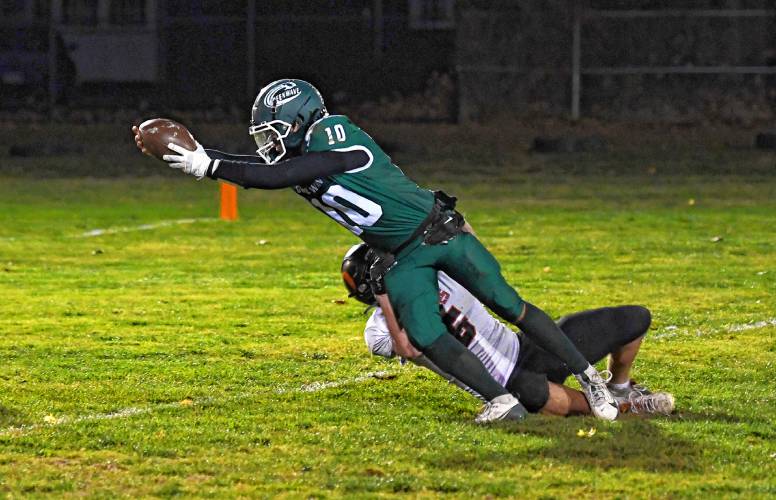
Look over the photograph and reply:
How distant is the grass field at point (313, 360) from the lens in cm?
691

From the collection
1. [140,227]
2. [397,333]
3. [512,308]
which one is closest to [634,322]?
[512,308]

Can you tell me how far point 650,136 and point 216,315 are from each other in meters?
18.3

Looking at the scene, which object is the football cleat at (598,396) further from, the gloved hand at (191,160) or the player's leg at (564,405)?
the gloved hand at (191,160)

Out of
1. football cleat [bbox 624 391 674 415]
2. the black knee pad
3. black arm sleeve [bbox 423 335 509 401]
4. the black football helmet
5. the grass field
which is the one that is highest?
the black football helmet

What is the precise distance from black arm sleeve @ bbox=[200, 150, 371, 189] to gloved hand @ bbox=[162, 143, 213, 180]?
0.11 feet

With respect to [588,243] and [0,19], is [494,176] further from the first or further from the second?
[0,19]

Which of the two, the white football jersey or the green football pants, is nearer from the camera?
the green football pants

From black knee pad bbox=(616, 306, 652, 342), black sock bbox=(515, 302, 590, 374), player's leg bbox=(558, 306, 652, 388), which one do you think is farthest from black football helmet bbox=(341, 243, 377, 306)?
black knee pad bbox=(616, 306, 652, 342)

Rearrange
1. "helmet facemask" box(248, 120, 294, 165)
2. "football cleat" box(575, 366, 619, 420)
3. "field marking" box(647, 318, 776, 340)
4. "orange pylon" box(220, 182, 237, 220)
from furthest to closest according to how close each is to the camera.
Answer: "orange pylon" box(220, 182, 237, 220)
"field marking" box(647, 318, 776, 340)
"helmet facemask" box(248, 120, 294, 165)
"football cleat" box(575, 366, 619, 420)

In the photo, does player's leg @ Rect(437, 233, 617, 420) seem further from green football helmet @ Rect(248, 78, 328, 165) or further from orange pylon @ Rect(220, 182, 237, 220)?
orange pylon @ Rect(220, 182, 237, 220)

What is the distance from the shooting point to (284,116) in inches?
313

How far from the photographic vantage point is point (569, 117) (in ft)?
98.0

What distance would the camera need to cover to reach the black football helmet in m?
8.12

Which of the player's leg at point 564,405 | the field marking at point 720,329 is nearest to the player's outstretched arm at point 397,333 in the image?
the player's leg at point 564,405
